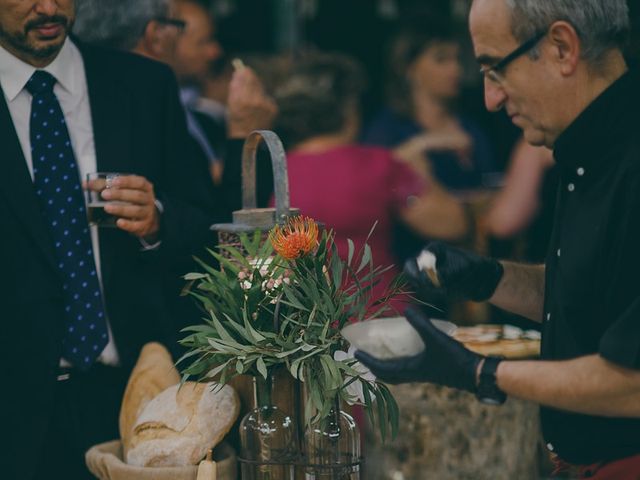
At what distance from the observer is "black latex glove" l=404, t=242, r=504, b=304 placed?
253 cm

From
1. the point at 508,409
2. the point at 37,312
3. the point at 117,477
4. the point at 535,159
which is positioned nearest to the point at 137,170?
the point at 37,312

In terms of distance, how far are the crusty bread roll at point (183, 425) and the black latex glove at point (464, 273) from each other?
20.7 inches

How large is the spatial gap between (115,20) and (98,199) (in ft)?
3.12

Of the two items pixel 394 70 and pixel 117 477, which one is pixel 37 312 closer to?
pixel 117 477

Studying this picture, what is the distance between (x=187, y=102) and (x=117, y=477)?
298 centimetres

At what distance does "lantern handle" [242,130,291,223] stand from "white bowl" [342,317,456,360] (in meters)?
0.38

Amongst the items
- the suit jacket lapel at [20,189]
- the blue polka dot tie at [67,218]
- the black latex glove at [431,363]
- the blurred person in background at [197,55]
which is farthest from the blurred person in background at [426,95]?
the black latex glove at [431,363]

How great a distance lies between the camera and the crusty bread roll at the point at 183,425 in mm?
2229

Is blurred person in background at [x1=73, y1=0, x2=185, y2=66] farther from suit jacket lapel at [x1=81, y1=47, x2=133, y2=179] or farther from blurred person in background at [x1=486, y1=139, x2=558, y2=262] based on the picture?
blurred person in background at [x1=486, y1=139, x2=558, y2=262]

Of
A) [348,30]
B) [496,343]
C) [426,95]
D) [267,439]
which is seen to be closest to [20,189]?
[267,439]

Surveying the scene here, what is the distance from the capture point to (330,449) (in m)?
2.18

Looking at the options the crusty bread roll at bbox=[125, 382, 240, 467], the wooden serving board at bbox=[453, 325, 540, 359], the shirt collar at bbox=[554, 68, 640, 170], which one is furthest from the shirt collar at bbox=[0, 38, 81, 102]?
the wooden serving board at bbox=[453, 325, 540, 359]

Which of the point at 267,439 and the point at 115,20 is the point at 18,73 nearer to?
the point at 115,20

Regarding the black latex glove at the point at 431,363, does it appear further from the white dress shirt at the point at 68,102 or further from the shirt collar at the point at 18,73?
the shirt collar at the point at 18,73
